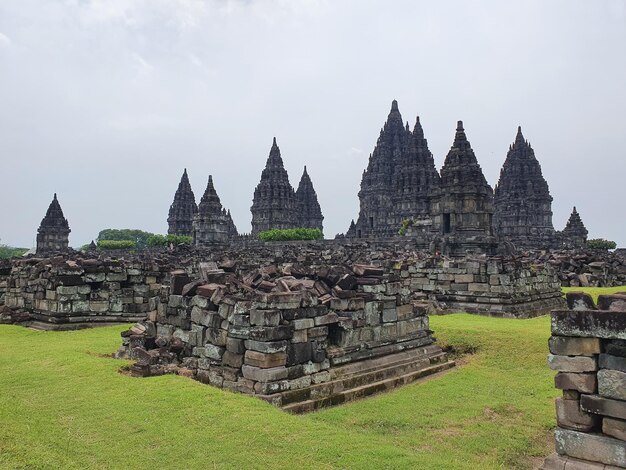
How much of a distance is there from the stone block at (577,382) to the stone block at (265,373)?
3.82 meters

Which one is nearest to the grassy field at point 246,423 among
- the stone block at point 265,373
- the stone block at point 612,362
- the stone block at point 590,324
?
the stone block at point 265,373

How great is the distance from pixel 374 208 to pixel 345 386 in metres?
60.5

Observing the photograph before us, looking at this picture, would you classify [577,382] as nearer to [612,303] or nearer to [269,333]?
[612,303]

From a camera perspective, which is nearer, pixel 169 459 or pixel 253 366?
pixel 169 459

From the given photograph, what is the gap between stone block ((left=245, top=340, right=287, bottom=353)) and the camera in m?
7.41

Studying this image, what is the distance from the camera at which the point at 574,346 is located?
16.1ft

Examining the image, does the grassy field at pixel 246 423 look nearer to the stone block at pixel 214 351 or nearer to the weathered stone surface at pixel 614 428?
the stone block at pixel 214 351

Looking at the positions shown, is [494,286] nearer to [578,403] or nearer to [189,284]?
[189,284]

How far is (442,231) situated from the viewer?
3316 cm

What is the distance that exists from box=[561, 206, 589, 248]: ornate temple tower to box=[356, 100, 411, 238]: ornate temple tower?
20.9 metres

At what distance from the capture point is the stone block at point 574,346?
4.80m

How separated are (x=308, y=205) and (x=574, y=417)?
250 feet

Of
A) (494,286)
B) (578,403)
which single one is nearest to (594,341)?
(578,403)

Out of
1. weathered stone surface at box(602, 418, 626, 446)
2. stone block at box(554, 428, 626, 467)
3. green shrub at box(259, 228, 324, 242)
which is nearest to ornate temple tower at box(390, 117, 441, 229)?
green shrub at box(259, 228, 324, 242)
